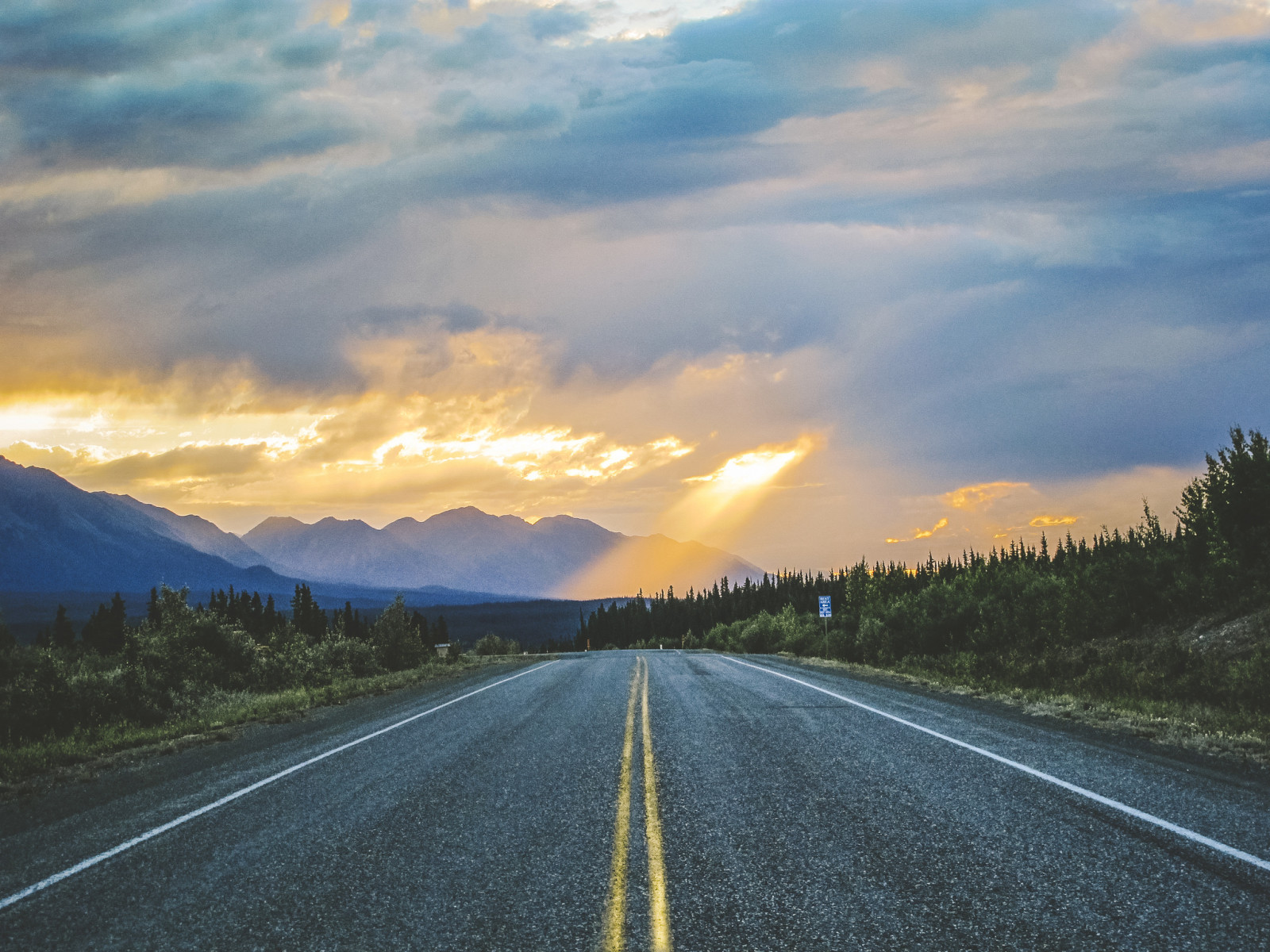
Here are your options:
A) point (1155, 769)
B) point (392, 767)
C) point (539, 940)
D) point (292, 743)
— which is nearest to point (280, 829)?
point (392, 767)

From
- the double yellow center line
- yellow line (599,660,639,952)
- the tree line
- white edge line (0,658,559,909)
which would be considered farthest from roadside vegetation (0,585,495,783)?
the double yellow center line

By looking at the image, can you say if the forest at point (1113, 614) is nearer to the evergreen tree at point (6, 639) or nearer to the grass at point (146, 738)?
the grass at point (146, 738)

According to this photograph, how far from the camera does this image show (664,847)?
623 cm

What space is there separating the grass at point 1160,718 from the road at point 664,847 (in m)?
0.93

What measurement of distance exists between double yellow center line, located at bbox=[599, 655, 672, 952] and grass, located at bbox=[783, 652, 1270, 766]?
757 cm

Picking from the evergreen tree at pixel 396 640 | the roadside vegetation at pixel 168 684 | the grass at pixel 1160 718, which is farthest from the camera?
the evergreen tree at pixel 396 640

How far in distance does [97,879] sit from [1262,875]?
8.63 metres

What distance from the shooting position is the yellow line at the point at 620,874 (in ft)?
14.8

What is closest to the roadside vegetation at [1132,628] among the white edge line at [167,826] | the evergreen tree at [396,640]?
the white edge line at [167,826]

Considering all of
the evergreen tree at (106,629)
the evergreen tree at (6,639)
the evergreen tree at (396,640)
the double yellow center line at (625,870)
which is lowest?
the evergreen tree at (106,629)

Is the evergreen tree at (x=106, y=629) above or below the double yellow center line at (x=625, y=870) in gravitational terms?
below

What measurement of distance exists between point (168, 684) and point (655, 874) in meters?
17.9

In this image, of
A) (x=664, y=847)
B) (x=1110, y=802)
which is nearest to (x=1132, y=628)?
(x=1110, y=802)

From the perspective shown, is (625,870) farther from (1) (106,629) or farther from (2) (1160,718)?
(1) (106,629)
